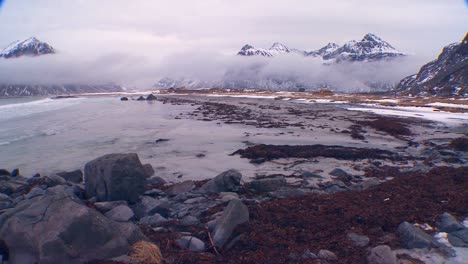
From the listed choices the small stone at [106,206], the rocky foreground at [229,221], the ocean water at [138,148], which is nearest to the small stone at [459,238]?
the rocky foreground at [229,221]

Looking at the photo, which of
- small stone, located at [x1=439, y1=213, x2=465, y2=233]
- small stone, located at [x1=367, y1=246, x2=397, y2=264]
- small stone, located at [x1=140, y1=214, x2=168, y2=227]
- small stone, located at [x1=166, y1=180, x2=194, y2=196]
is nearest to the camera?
small stone, located at [x1=367, y1=246, x2=397, y2=264]

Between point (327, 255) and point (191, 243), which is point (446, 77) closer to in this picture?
point (327, 255)

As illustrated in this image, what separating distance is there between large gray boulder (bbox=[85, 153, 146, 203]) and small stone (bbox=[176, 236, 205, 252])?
3.24 meters

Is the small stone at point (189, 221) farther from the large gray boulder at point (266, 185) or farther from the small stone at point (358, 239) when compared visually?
the small stone at point (358, 239)

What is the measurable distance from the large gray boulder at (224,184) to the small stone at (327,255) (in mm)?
4139

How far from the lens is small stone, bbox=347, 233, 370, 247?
6.13m

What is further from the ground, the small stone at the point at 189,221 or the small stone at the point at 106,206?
the small stone at the point at 106,206

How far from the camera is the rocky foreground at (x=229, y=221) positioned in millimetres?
5469

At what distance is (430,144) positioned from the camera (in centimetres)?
1789

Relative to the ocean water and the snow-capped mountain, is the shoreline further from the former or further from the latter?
the snow-capped mountain

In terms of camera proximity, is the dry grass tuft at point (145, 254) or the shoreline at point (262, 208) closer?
the dry grass tuft at point (145, 254)

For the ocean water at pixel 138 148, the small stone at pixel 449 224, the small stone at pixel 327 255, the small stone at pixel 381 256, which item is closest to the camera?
the small stone at pixel 381 256

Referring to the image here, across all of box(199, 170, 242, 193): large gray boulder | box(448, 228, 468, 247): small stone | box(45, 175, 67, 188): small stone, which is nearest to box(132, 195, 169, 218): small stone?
box(199, 170, 242, 193): large gray boulder

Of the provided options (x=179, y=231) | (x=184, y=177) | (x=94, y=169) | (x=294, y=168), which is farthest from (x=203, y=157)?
(x=179, y=231)
